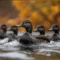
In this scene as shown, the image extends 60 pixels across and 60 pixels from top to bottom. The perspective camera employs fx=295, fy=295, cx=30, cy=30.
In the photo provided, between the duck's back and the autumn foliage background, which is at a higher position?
the autumn foliage background

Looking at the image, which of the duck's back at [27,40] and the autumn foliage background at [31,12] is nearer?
the duck's back at [27,40]

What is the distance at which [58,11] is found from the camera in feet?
25.9

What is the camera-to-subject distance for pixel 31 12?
795 cm

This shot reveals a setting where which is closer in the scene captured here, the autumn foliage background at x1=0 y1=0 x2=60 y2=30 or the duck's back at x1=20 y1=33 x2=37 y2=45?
the duck's back at x1=20 y1=33 x2=37 y2=45

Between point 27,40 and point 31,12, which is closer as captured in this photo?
point 27,40

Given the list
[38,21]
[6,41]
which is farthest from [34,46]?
[38,21]

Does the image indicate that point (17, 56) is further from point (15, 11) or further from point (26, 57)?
point (15, 11)

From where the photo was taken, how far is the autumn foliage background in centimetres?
784

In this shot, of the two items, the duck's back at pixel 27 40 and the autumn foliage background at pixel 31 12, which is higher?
the autumn foliage background at pixel 31 12

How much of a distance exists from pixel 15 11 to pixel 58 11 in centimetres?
119

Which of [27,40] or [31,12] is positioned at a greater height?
[31,12]

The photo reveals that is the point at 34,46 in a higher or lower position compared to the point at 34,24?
lower

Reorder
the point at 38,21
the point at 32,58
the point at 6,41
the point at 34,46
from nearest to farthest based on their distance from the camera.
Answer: the point at 32,58 < the point at 34,46 < the point at 6,41 < the point at 38,21

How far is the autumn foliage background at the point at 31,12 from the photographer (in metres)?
7.84
